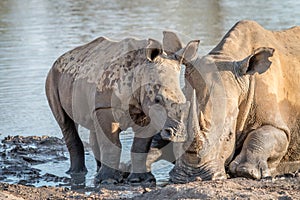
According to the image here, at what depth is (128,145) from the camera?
33.9 feet

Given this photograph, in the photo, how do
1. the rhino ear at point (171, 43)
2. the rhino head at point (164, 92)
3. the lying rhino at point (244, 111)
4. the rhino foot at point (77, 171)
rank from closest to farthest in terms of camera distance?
1. the rhino head at point (164, 92)
2. the lying rhino at point (244, 111)
3. the rhino ear at point (171, 43)
4. the rhino foot at point (77, 171)

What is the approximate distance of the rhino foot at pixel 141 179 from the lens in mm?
8453

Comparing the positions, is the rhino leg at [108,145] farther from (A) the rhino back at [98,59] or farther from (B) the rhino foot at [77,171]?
(B) the rhino foot at [77,171]

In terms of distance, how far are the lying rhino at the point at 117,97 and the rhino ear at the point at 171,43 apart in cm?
1

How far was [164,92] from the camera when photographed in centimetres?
788

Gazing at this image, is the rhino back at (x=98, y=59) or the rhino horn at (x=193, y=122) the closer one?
the rhino horn at (x=193, y=122)

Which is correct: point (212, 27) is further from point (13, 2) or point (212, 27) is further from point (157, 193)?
point (157, 193)

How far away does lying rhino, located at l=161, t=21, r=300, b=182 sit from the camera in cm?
805

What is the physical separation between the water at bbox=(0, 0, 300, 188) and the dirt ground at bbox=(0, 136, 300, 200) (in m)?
0.48

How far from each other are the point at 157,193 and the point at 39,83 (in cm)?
712

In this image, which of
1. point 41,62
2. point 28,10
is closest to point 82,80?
point 41,62

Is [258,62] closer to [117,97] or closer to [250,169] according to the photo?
[250,169]

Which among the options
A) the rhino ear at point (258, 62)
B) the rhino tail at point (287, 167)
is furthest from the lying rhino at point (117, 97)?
the rhino tail at point (287, 167)

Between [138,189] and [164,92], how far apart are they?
0.91 meters
